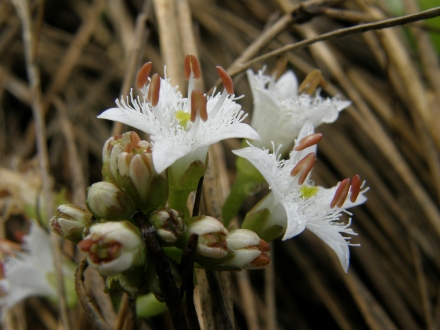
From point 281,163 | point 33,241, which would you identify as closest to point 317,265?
point 281,163

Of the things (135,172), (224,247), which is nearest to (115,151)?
(135,172)

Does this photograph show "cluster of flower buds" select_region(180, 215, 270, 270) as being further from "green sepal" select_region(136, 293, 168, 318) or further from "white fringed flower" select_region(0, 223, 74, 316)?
"white fringed flower" select_region(0, 223, 74, 316)

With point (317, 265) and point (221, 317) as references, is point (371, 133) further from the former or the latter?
point (221, 317)

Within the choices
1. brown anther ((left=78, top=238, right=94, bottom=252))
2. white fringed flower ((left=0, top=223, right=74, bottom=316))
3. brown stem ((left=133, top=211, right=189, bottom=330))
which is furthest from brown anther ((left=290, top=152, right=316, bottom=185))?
white fringed flower ((left=0, top=223, right=74, bottom=316))

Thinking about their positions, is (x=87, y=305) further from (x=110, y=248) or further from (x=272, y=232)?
(x=272, y=232)

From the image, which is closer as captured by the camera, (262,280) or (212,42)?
(262,280)

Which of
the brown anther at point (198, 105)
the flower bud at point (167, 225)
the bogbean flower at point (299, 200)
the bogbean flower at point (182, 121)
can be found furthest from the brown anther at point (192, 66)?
the flower bud at point (167, 225)

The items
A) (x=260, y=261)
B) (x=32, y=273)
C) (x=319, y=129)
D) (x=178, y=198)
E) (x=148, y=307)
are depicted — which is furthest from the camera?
(x=319, y=129)
